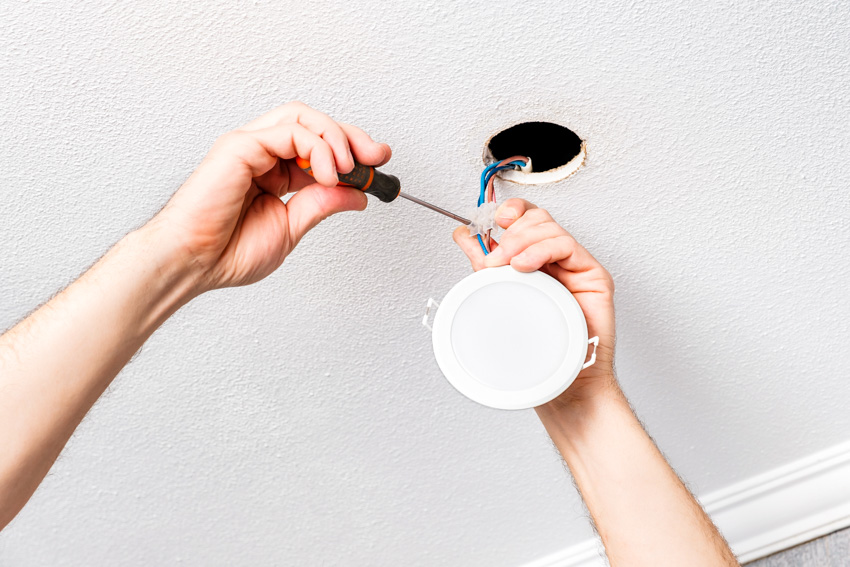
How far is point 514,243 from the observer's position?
2.05 feet

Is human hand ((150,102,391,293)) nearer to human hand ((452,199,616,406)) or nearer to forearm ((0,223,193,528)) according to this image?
forearm ((0,223,193,528))

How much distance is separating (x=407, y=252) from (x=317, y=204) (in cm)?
16

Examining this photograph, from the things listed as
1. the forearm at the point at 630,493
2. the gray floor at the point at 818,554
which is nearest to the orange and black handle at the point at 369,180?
the forearm at the point at 630,493

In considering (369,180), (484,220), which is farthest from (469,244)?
(369,180)

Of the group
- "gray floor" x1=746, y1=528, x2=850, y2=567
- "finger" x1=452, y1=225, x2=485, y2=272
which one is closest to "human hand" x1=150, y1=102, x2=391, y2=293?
"finger" x1=452, y1=225, x2=485, y2=272

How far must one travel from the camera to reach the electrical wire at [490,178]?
674mm

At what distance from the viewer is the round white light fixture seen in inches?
23.7

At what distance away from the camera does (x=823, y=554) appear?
49.9 inches

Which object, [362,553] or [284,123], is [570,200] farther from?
[362,553]

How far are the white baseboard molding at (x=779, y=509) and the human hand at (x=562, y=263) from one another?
27.3 inches

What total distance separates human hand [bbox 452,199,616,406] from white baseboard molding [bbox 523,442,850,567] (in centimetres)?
A: 69

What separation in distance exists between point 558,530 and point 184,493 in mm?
757

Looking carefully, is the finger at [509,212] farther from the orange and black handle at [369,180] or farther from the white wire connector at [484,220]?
the orange and black handle at [369,180]

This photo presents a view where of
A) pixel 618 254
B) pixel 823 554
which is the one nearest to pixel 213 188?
pixel 618 254
